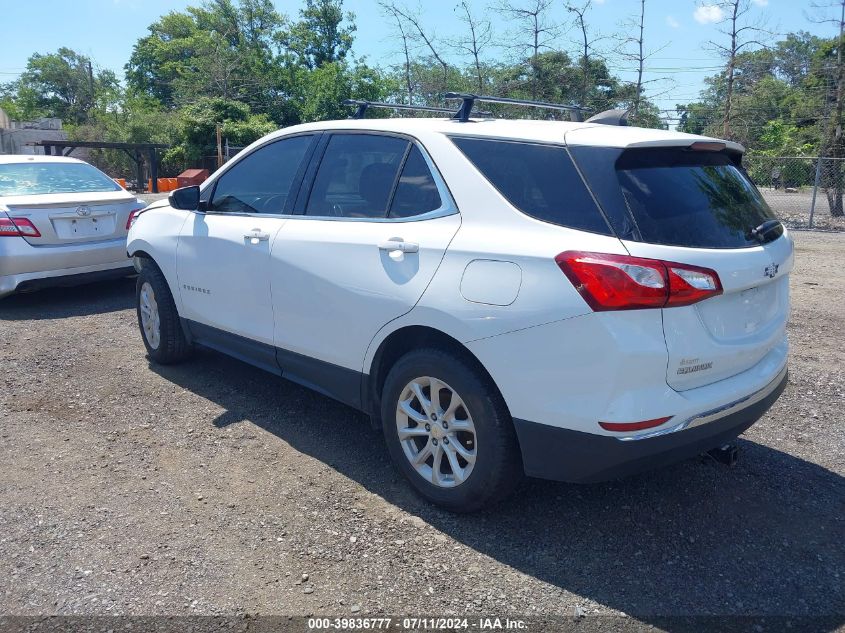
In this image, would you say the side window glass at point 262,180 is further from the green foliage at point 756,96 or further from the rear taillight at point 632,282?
the green foliage at point 756,96

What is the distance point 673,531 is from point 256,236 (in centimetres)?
282

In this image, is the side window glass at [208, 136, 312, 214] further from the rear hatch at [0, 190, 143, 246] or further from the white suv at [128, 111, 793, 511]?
the rear hatch at [0, 190, 143, 246]

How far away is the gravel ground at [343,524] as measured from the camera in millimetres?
2893

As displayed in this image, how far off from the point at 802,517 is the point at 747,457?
0.64 m

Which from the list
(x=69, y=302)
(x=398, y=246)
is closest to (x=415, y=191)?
(x=398, y=246)

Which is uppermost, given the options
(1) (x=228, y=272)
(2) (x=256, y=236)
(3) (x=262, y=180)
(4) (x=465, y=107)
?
(4) (x=465, y=107)

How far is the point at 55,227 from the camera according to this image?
7.45 m

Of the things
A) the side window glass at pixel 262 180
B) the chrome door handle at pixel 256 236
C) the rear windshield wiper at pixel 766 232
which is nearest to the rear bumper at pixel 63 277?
the side window glass at pixel 262 180

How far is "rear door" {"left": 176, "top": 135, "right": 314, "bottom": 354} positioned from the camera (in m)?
4.38


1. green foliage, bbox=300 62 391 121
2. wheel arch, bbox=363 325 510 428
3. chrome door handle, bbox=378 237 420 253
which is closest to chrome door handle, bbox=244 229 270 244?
chrome door handle, bbox=378 237 420 253

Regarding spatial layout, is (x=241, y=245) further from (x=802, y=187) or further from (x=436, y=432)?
(x=802, y=187)

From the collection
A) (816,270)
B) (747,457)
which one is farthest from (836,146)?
(747,457)

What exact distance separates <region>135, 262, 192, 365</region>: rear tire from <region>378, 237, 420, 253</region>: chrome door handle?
2483 millimetres

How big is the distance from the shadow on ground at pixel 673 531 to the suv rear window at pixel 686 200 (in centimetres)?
133
